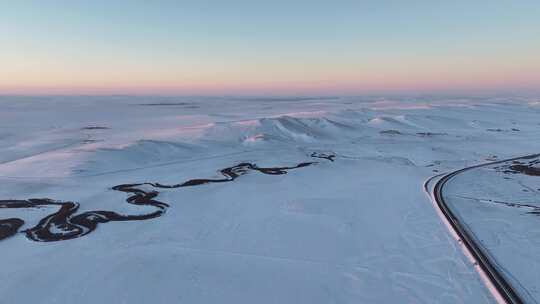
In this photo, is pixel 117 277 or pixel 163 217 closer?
pixel 117 277

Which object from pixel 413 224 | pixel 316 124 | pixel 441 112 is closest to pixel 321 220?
pixel 413 224

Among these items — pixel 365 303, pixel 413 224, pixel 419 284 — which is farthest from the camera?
pixel 413 224

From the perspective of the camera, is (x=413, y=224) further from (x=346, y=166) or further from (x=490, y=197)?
(x=346, y=166)

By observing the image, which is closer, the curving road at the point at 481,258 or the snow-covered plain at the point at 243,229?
the curving road at the point at 481,258

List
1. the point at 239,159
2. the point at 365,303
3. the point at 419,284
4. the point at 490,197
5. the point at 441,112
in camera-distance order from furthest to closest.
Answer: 1. the point at 441,112
2. the point at 239,159
3. the point at 490,197
4. the point at 419,284
5. the point at 365,303

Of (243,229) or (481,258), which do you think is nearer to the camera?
(481,258)

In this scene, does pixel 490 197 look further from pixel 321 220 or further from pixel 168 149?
pixel 168 149

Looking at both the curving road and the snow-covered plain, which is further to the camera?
the snow-covered plain
